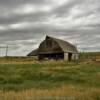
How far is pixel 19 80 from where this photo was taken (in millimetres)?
21203

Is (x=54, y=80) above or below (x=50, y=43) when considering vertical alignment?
below

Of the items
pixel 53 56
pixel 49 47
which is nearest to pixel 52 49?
pixel 49 47

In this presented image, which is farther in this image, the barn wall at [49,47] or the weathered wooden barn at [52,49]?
the barn wall at [49,47]

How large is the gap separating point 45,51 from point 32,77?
42.0 m

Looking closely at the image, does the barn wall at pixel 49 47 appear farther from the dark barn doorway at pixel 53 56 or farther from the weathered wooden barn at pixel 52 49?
the dark barn doorway at pixel 53 56

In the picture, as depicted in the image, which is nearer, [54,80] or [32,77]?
[54,80]

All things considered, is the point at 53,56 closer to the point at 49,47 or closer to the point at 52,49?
the point at 52,49

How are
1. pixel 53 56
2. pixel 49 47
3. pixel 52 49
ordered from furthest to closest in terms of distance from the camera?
pixel 53 56 < pixel 49 47 < pixel 52 49

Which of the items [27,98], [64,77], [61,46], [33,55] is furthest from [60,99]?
[33,55]

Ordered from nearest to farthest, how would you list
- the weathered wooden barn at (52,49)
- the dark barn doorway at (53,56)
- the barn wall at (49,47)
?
the weathered wooden barn at (52,49), the barn wall at (49,47), the dark barn doorway at (53,56)

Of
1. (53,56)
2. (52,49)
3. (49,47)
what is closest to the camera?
(52,49)

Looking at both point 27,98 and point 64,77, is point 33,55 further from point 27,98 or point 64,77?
point 27,98

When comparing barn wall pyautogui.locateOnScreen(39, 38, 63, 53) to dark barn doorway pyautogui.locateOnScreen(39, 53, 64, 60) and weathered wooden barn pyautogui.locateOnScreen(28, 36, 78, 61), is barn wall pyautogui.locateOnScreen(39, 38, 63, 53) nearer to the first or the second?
weathered wooden barn pyautogui.locateOnScreen(28, 36, 78, 61)

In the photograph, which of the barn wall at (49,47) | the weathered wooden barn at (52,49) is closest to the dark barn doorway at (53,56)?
the weathered wooden barn at (52,49)
